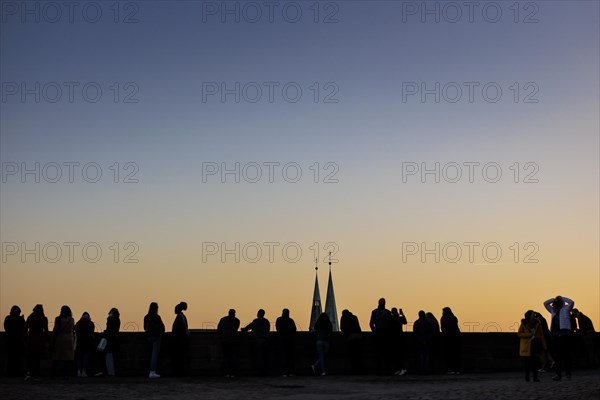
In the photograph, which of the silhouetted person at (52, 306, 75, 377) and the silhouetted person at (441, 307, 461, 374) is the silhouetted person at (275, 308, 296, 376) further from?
the silhouetted person at (52, 306, 75, 377)

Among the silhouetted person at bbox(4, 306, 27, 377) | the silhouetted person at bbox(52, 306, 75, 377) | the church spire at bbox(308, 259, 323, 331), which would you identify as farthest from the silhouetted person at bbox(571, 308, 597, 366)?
the church spire at bbox(308, 259, 323, 331)

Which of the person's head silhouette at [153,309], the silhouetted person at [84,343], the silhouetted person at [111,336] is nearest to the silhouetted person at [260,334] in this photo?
the person's head silhouette at [153,309]

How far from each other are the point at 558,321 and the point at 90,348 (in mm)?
10635

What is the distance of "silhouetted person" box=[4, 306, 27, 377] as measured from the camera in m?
22.3

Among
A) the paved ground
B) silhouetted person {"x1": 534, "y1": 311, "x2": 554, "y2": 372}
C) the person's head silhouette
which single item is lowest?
the paved ground

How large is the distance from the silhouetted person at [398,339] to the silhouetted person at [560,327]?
14.2 feet

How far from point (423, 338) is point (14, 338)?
9619 mm

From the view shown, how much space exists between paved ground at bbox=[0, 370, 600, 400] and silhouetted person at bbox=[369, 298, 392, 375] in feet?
2.97

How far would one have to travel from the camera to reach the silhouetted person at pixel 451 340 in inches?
949

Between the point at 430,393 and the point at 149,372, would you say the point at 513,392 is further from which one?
the point at 149,372

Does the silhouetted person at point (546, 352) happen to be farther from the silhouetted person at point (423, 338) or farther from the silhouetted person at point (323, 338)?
the silhouetted person at point (323, 338)

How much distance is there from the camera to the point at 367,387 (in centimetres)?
1955

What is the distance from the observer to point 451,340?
2422cm

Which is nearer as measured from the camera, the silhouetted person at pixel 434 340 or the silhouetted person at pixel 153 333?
the silhouetted person at pixel 153 333
